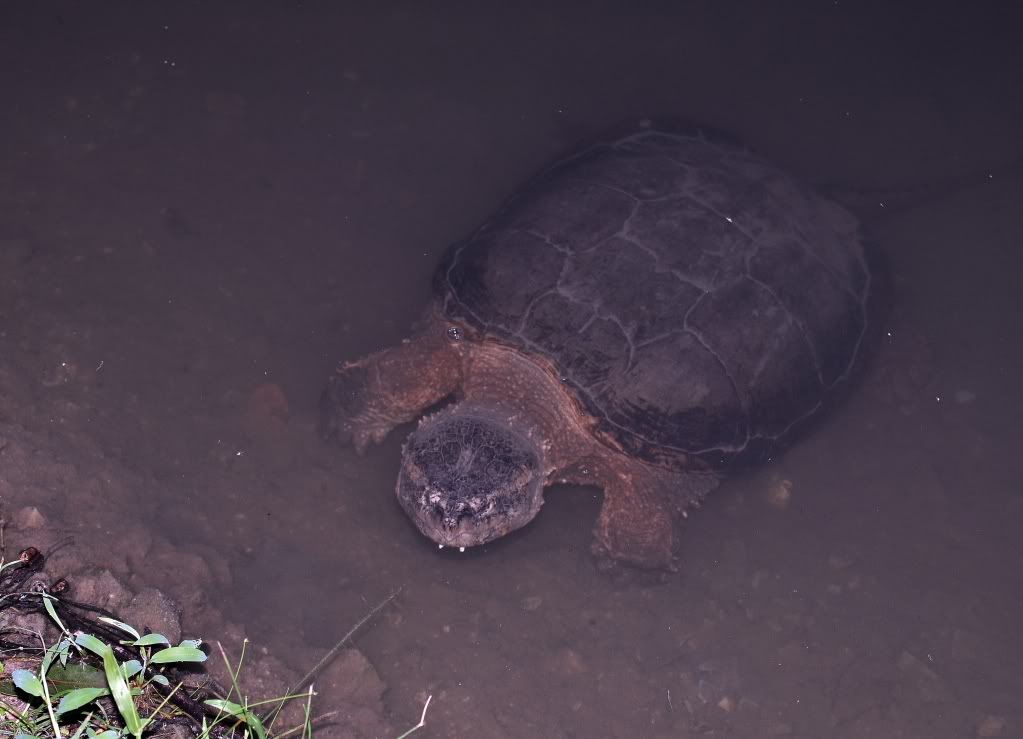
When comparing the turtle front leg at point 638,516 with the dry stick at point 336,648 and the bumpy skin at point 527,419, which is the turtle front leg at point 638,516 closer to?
the bumpy skin at point 527,419

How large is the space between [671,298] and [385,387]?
5.99 ft

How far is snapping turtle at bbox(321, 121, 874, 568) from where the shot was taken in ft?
13.4

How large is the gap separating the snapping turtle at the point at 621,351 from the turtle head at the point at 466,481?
0.01 meters

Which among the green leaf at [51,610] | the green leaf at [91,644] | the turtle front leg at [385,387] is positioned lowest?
the turtle front leg at [385,387]

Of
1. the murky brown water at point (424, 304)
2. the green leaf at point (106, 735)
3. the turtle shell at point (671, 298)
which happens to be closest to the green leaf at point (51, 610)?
the green leaf at point (106, 735)

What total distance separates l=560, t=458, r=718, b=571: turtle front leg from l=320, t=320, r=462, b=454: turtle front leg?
1210 millimetres

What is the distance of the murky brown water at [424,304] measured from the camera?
393 centimetres

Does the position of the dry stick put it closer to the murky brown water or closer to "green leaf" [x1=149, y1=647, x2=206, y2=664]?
the murky brown water

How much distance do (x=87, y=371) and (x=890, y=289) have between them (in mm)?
5468

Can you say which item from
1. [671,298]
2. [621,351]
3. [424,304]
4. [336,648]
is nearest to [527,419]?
[621,351]

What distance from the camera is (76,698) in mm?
2008

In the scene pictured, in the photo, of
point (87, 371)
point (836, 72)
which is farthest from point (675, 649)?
point (836, 72)

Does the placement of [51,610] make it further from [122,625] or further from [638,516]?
[638,516]

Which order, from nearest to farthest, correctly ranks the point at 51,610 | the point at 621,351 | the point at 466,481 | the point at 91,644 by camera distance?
the point at 91,644 → the point at 51,610 → the point at 466,481 → the point at 621,351
